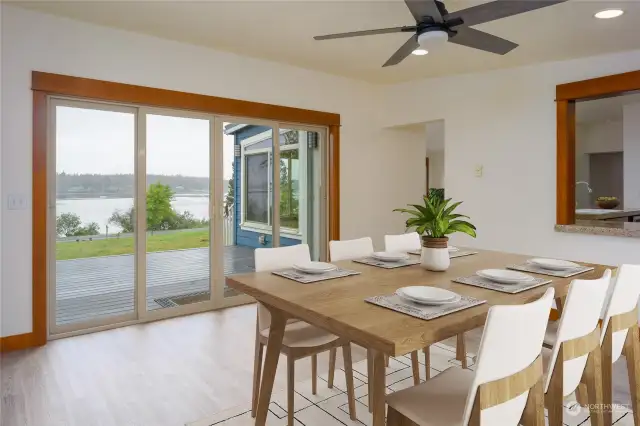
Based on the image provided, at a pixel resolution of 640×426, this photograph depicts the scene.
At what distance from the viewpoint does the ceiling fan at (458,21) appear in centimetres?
194

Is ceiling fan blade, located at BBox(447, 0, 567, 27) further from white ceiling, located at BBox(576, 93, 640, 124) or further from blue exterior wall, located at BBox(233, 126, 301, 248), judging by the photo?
white ceiling, located at BBox(576, 93, 640, 124)

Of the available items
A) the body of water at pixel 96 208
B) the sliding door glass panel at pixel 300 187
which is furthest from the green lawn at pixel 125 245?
the sliding door glass panel at pixel 300 187

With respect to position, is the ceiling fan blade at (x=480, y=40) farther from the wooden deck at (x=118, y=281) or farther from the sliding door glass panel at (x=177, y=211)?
the wooden deck at (x=118, y=281)

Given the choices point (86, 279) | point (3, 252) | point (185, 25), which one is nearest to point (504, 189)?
point (185, 25)

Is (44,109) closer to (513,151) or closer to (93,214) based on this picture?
(93,214)

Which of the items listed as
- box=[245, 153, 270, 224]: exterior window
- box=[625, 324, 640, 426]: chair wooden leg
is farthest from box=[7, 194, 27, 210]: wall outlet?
box=[625, 324, 640, 426]: chair wooden leg

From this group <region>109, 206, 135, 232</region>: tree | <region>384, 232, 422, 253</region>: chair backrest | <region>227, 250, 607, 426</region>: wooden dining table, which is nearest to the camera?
<region>227, 250, 607, 426</region>: wooden dining table

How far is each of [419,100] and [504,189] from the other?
4.67 feet

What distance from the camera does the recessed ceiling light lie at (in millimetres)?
2770

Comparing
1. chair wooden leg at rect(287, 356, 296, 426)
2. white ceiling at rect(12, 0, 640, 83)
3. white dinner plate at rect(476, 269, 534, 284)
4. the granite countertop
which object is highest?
white ceiling at rect(12, 0, 640, 83)

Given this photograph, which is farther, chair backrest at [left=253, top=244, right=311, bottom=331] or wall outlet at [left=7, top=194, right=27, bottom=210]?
wall outlet at [left=7, top=194, right=27, bottom=210]

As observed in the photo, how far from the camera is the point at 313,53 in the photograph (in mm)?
3961

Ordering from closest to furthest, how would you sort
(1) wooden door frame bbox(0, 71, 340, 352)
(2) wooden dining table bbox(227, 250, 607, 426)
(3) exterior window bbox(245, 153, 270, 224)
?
1. (2) wooden dining table bbox(227, 250, 607, 426)
2. (1) wooden door frame bbox(0, 71, 340, 352)
3. (3) exterior window bbox(245, 153, 270, 224)

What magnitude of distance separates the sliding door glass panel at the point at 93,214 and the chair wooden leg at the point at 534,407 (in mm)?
3255
